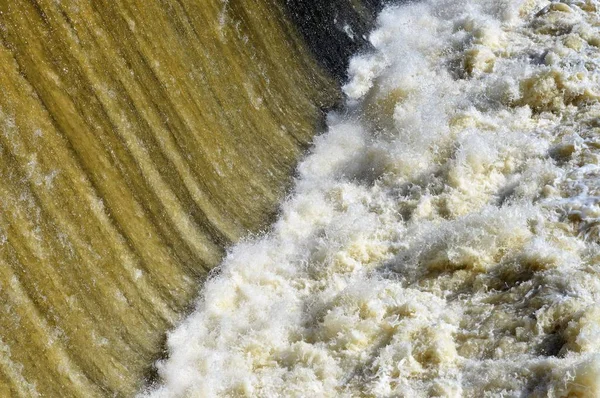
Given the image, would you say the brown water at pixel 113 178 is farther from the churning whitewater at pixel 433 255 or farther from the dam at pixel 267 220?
the churning whitewater at pixel 433 255

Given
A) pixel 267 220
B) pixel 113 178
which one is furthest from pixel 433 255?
pixel 113 178

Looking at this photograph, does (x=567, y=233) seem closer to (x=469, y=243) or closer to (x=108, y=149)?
(x=469, y=243)

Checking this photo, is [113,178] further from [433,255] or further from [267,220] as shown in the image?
[433,255]

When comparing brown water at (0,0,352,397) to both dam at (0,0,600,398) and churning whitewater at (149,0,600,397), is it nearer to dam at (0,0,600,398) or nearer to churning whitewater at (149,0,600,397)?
dam at (0,0,600,398)

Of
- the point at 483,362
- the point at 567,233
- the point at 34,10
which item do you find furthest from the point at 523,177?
the point at 34,10

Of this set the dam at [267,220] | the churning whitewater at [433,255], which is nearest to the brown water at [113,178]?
the dam at [267,220]

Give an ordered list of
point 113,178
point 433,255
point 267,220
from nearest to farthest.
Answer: point 113,178
point 433,255
point 267,220

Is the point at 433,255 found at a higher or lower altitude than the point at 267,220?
lower
